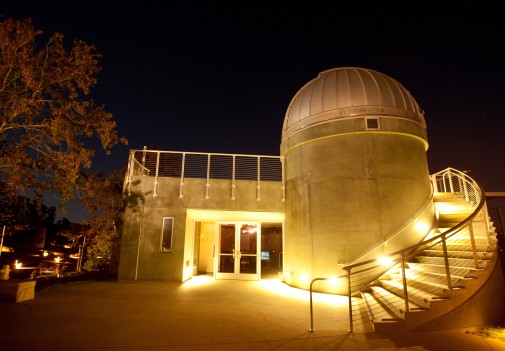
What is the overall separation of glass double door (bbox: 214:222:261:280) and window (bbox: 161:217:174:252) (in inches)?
84.3

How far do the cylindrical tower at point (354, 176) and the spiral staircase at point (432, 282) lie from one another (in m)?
0.83

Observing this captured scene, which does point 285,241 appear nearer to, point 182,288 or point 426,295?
point 182,288

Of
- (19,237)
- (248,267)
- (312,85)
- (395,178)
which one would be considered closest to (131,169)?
(248,267)

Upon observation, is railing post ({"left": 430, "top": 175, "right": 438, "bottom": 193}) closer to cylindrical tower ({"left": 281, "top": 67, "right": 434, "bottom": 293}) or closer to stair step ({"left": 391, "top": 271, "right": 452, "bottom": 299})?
cylindrical tower ({"left": 281, "top": 67, "right": 434, "bottom": 293})

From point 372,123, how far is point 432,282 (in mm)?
4944

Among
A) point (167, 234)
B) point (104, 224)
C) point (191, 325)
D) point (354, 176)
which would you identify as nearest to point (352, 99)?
point (354, 176)

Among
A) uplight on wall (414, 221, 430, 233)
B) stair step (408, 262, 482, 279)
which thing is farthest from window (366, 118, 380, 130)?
stair step (408, 262, 482, 279)

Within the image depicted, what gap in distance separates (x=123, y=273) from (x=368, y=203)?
8.30m

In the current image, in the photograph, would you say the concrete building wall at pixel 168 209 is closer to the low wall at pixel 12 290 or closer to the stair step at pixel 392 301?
the low wall at pixel 12 290

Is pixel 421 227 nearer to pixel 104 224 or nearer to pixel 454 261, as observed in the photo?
pixel 454 261

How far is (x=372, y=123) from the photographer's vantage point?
8.92 metres

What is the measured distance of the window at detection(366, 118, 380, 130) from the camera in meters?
8.87

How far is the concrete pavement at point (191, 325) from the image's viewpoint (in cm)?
415

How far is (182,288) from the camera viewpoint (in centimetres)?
878
